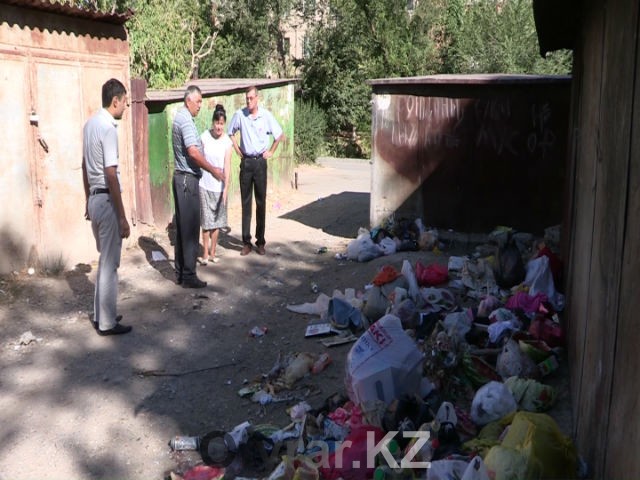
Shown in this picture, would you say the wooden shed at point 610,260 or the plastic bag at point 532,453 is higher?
the wooden shed at point 610,260

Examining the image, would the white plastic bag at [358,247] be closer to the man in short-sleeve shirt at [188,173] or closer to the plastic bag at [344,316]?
the man in short-sleeve shirt at [188,173]

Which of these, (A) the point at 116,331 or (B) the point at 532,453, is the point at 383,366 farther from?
(A) the point at 116,331

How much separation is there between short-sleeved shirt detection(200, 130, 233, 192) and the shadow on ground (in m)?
2.79

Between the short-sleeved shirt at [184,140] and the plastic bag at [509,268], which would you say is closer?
the plastic bag at [509,268]

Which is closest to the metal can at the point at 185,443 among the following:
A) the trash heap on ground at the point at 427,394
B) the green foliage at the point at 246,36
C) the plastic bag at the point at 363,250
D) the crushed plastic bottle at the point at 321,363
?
the trash heap on ground at the point at 427,394

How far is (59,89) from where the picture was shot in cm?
827

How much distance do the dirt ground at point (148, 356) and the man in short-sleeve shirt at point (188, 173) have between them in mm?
620

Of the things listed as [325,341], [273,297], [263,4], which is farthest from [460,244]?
[263,4]

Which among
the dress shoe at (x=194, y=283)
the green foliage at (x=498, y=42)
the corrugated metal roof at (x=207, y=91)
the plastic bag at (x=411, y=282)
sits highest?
the green foliage at (x=498, y=42)

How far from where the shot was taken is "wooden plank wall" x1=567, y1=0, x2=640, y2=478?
2.50 meters

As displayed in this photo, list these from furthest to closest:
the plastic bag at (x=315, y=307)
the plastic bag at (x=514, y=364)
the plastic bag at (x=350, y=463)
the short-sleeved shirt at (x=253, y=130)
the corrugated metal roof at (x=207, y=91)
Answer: the corrugated metal roof at (x=207, y=91), the short-sleeved shirt at (x=253, y=130), the plastic bag at (x=315, y=307), the plastic bag at (x=514, y=364), the plastic bag at (x=350, y=463)

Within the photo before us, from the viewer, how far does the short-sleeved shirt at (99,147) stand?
598 cm

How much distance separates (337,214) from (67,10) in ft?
19.2

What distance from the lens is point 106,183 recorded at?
605 cm
